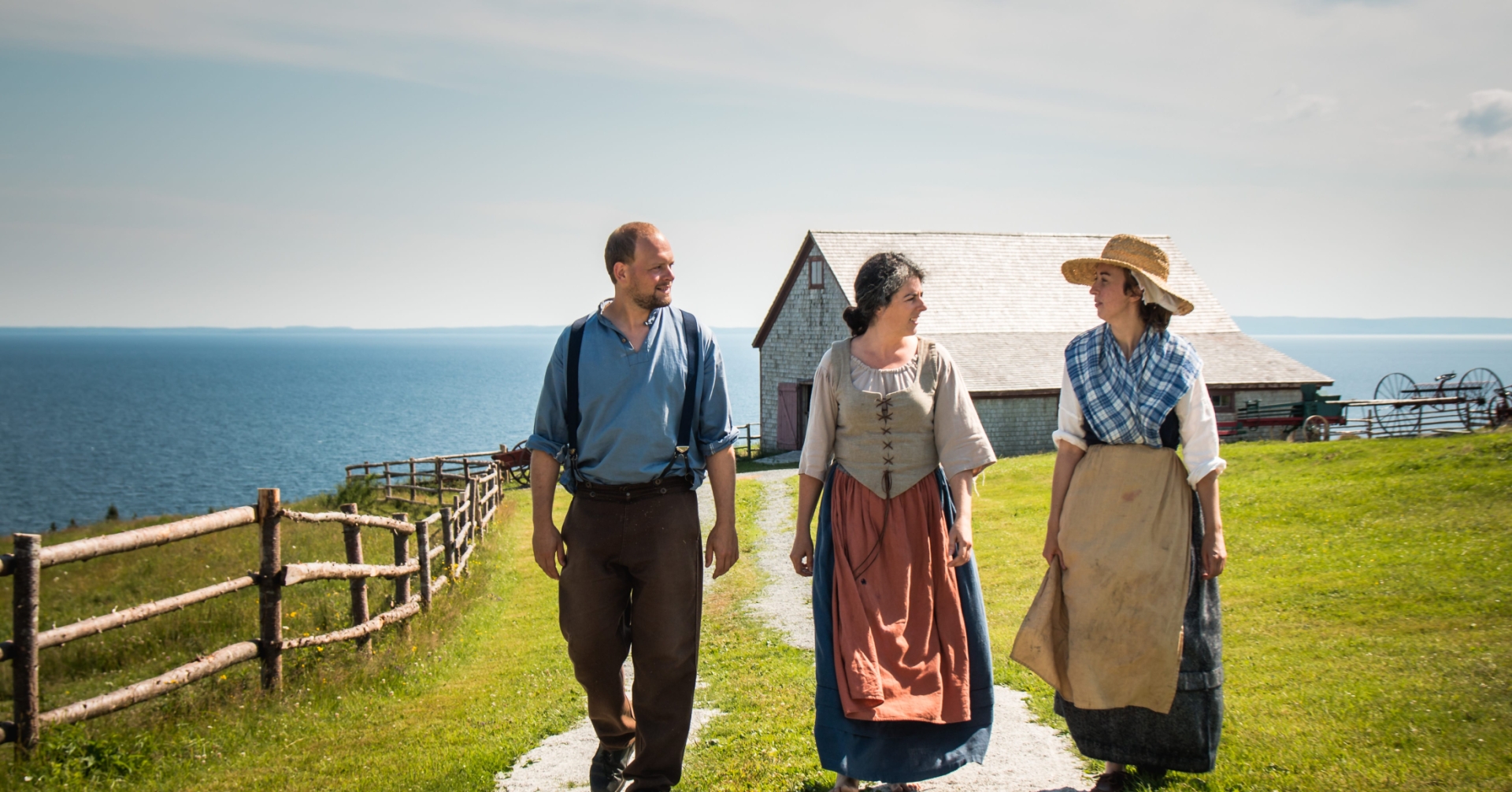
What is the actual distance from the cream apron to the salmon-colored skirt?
0.32 m

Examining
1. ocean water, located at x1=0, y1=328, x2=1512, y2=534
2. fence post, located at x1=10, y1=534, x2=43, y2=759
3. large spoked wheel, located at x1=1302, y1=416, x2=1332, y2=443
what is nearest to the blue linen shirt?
fence post, located at x1=10, y1=534, x2=43, y2=759

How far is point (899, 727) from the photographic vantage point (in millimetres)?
3787

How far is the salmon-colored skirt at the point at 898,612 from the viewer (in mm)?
3744

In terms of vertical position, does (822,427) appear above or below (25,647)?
above

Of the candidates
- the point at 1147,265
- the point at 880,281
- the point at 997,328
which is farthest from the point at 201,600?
the point at 997,328

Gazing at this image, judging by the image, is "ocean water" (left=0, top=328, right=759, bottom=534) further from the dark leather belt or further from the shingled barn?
the dark leather belt

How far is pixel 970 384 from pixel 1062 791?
21128 millimetres

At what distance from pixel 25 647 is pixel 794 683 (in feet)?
13.1

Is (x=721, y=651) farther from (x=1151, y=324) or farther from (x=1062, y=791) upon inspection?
(x=1151, y=324)

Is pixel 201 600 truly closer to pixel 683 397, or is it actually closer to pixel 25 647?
pixel 25 647

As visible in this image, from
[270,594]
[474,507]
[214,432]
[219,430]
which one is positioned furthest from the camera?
[219,430]

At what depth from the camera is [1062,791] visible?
3.95 m

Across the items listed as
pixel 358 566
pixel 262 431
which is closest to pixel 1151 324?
pixel 358 566

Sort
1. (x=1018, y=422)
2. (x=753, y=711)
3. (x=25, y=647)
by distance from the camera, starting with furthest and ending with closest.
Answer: (x=1018, y=422) < (x=753, y=711) < (x=25, y=647)
